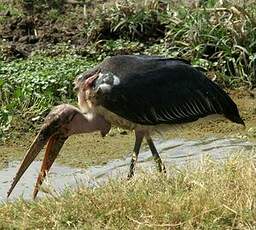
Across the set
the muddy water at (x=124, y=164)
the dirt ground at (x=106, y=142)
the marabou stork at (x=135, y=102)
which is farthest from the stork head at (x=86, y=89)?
the dirt ground at (x=106, y=142)

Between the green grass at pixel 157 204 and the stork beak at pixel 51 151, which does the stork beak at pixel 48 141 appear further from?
the green grass at pixel 157 204

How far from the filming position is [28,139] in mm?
8086

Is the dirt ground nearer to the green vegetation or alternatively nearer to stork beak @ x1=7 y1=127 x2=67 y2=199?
the green vegetation

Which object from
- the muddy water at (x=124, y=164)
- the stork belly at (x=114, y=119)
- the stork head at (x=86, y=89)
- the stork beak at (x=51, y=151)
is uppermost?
the stork head at (x=86, y=89)

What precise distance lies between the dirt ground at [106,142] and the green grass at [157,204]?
77.3 inches

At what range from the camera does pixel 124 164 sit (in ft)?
24.1

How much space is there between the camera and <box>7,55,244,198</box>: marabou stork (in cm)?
634

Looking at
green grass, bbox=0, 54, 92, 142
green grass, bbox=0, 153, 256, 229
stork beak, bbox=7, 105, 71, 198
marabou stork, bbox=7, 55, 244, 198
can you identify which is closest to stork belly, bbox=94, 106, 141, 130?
marabou stork, bbox=7, 55, 244, 198

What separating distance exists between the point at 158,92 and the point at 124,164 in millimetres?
1062

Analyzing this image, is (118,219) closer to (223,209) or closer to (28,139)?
(223,209)

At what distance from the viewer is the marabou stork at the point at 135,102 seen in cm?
634

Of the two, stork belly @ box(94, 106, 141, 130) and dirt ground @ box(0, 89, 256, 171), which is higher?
stork belly @ box(94, 106, 141, 130)

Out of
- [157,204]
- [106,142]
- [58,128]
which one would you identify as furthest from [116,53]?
[157,204]

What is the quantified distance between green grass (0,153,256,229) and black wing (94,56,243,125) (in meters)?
0.86
